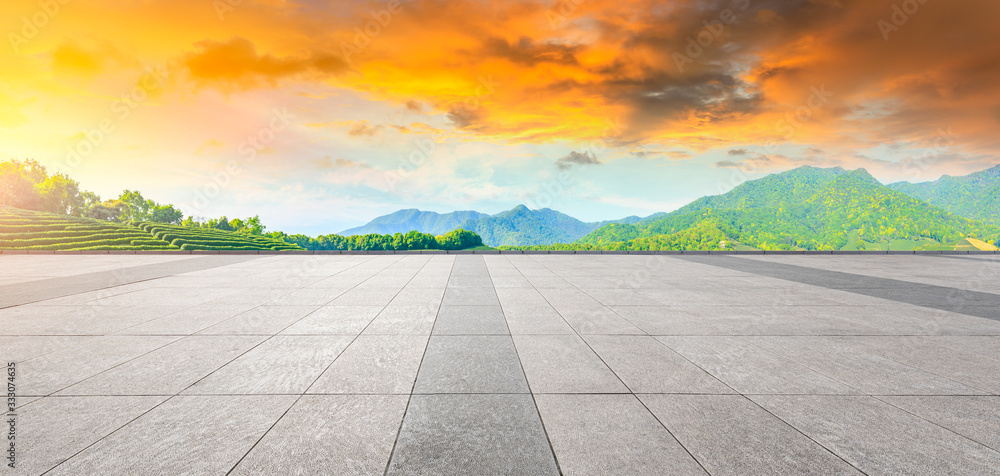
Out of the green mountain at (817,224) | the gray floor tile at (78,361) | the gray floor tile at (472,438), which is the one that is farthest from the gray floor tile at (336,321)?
the green mountain at (817,224)

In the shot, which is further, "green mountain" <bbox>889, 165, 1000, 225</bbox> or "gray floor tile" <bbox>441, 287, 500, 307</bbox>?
"green mountain" <bbox>889, 165, 1000, 225</bbox>

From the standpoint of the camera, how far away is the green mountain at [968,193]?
13088 cm

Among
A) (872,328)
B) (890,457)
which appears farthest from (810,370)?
(872,328)

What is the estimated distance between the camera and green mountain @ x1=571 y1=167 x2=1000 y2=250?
9944cm

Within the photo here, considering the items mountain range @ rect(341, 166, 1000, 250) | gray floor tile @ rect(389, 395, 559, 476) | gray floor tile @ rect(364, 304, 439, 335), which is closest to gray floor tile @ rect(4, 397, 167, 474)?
gray floor tile @ rect(389, 395, 559, 476)

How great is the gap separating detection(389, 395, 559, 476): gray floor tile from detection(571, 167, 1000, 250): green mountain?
78.3 metres

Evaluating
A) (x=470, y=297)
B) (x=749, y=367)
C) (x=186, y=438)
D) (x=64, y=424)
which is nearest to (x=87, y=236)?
(x=470, y=297)

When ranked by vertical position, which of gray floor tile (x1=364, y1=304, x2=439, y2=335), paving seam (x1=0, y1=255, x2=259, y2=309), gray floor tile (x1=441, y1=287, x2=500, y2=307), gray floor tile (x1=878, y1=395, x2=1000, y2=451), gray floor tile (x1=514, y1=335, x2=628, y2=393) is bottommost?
gray floor tile (x1=878, y1=395, x2=1000, y2=451)

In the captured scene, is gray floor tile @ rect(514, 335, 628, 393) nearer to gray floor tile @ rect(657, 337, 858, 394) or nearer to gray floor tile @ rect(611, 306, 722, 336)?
gray floor tile @ rect(657, 337, 858, 394)

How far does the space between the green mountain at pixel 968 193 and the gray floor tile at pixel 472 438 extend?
637 feet

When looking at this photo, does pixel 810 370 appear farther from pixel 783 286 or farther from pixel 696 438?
pixel 783 286

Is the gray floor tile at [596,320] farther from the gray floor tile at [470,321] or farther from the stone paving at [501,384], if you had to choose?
the gray floor tile at [470,321]

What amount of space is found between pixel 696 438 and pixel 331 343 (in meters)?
5.38

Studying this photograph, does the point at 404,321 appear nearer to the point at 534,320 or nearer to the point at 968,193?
the point at 534,320
